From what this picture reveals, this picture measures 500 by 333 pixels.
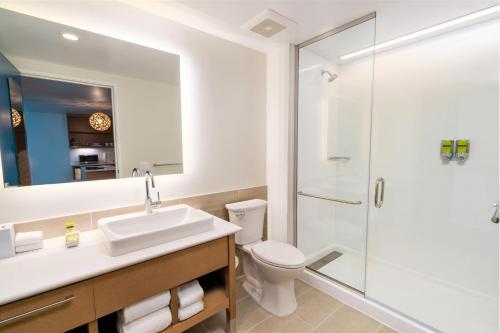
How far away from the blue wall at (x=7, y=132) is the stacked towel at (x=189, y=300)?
1136mm

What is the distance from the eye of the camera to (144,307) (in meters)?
1.24

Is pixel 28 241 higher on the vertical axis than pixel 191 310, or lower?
higher

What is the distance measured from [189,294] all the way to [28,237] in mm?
918

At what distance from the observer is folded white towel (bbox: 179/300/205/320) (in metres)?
1.40

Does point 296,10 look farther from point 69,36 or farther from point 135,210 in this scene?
point 135,210

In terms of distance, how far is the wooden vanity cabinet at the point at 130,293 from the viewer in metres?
0.96

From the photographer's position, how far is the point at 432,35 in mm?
2182

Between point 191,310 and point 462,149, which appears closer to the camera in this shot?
point 191,310

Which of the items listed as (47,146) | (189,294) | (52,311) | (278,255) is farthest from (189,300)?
(47,146)

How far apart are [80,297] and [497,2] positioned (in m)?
3.09

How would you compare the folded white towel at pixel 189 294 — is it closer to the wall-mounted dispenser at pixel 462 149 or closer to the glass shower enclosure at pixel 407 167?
the glass shower enclosure at pixel 407 167

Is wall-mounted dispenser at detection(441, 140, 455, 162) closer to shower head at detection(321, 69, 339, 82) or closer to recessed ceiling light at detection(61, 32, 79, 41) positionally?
shower head at detection(321, 69, 339, 82)

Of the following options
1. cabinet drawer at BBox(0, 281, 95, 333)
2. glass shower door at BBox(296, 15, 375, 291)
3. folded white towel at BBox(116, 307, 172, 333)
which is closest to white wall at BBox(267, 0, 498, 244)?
glass shower door at BBox(296, 15, 375, 291)

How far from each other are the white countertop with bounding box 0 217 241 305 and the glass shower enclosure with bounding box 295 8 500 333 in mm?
1633
